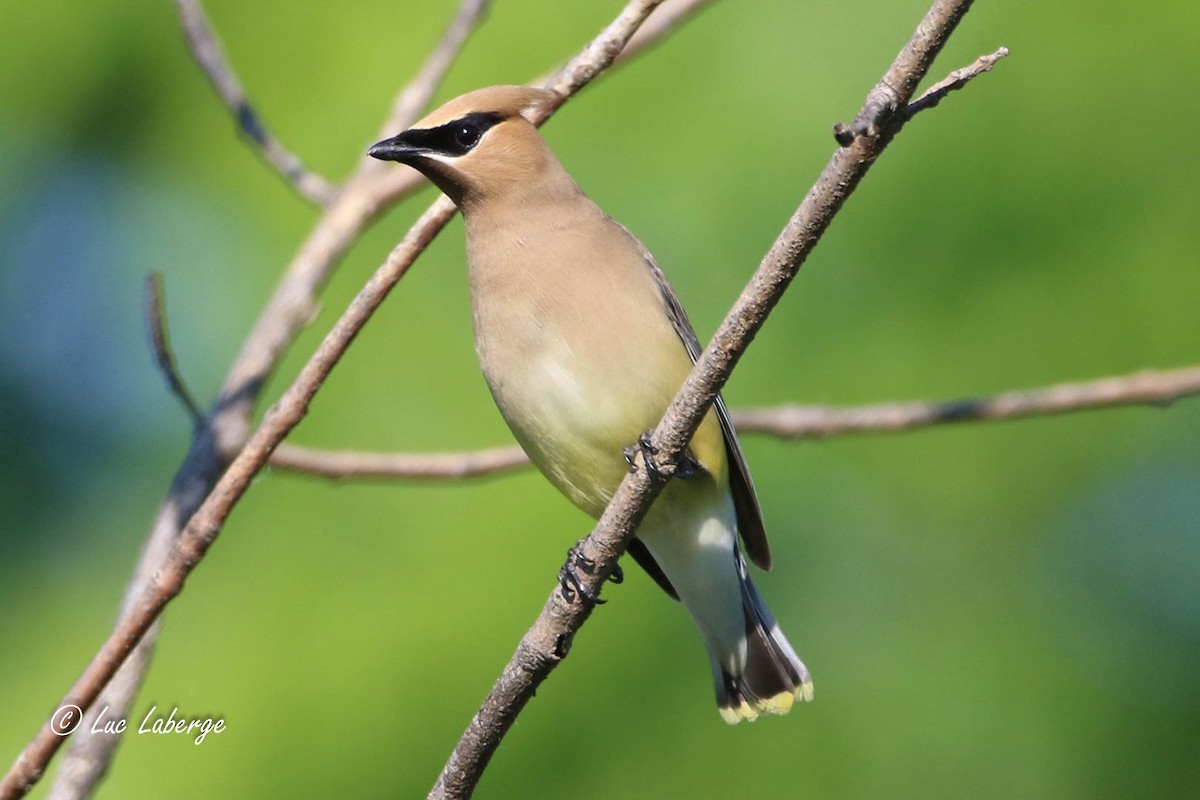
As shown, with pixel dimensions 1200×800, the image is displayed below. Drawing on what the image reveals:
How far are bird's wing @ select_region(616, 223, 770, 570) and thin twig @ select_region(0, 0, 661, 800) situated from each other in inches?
36.8

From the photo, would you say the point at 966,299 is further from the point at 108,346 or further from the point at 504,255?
the point at 108,346

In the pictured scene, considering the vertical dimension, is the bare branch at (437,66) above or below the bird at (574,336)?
above

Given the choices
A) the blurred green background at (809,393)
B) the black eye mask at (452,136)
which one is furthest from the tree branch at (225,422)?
the blurred green background at (809,393)

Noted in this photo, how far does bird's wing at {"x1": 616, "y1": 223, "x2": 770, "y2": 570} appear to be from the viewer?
403cm

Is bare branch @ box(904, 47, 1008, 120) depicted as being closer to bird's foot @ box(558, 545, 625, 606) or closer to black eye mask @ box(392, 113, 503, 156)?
bird's foot @ box(558, 545, 625, 606)

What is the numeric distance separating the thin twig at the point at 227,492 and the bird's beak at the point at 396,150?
0.53 meters

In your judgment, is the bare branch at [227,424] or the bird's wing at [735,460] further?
the bird's wing at [735,460]

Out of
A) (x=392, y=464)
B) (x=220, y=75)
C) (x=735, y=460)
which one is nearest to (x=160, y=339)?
(x=392, y=464)

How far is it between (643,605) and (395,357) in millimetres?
1200

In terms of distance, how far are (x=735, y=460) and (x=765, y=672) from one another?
2.52 ft

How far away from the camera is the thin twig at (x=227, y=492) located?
257 centimetres

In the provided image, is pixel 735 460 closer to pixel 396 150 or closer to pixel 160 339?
pixel 396 150

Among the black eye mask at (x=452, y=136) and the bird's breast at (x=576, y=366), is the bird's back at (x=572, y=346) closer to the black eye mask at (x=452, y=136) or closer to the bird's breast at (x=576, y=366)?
the bird's breast at (x=576, y=366)

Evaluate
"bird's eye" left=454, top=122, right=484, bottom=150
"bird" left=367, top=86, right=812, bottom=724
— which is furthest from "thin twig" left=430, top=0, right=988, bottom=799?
"bird's eye" left=454, top=122, right=484, bottom=150
